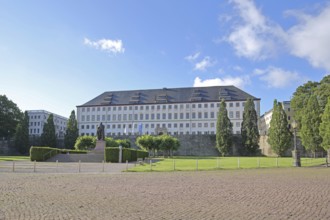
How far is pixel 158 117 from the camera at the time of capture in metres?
106

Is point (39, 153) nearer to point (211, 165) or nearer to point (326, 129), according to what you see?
point (211, 165)

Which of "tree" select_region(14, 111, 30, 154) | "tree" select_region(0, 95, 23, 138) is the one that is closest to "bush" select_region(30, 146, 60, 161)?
"tree" select_region(14, 111, 30, 154)

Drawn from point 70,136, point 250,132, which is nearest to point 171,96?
point 70,136

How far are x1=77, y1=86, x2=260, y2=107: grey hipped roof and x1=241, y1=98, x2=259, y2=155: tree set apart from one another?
88.9ft

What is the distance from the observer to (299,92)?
70250 millimetres

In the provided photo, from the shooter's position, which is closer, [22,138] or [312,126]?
[312,126]

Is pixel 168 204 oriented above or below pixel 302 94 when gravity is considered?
below

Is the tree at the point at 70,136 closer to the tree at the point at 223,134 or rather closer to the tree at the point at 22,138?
the tree at the point at 22,138

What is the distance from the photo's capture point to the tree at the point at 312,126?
2089 inches

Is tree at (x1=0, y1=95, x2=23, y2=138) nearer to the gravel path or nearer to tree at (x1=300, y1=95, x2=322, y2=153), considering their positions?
tree at (x1=300, y1=95, x2=322, y2=153)

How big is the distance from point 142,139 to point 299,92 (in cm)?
3420

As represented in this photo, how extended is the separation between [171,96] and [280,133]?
4894 centimetres

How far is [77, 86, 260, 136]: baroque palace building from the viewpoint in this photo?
100938 millimetres

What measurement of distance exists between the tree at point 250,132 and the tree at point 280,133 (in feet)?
26.5
